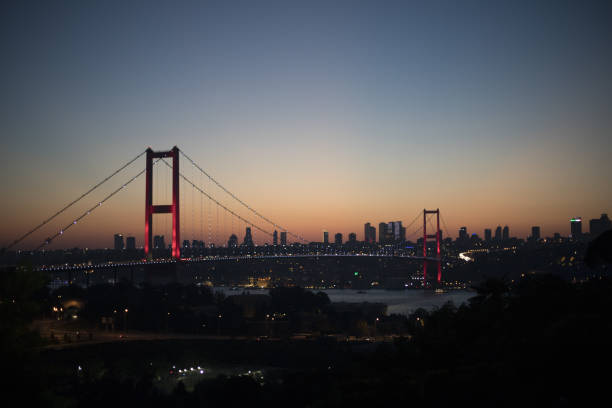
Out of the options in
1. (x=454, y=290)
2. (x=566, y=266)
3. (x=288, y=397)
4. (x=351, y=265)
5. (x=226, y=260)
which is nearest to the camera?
(x=288, y=397)

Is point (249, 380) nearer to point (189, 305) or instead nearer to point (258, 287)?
point (189, 305)

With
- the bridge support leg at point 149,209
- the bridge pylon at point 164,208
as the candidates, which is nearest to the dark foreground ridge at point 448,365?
the bridge support leg at point 149,209

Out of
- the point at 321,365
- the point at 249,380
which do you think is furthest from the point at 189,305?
the point at 249,380

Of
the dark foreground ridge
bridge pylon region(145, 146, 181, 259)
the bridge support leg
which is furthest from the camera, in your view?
bridge pylon region(145, 146, 181, 259)

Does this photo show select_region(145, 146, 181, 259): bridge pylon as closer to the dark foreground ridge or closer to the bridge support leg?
the bridge support leg

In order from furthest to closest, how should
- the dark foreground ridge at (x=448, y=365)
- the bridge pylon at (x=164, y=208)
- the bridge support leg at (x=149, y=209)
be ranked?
the bridge pylon at (x=164, y=208) < the bridge support leg at (x=149, y=209) < the dark foreground ridge at (x=448, y=365)

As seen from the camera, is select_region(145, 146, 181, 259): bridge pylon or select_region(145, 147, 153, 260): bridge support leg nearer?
select_region(145, 147, 153, 260): bridge support leg

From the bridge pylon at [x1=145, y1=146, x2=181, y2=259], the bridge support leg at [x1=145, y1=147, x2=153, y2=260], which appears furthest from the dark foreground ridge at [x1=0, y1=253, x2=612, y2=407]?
the bridge pylon at [x1=145, y1=146, x2=181, y2=259]

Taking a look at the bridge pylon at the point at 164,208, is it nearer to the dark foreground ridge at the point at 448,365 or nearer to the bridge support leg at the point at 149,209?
the bridge support leg at the point at 149,209
